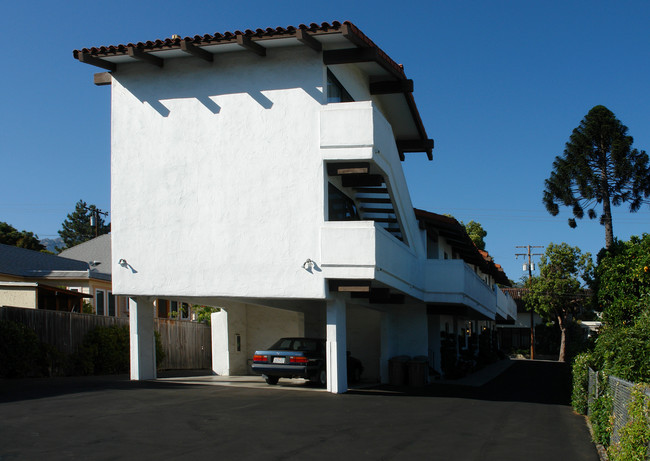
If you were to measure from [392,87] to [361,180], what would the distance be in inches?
140

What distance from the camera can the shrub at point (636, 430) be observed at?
7.12 m

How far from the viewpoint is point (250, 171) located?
1884 cm

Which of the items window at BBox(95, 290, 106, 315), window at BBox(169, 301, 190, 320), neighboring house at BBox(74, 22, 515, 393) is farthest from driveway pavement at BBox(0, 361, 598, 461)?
window at BBox(169, 301, 190, 320)

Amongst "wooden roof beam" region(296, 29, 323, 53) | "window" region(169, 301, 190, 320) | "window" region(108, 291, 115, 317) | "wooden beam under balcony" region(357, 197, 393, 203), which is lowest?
"window" region(169, 301, 190, 320)

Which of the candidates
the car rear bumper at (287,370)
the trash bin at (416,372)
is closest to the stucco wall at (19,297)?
the car rear bumper at (287,370)

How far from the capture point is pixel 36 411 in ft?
41.4

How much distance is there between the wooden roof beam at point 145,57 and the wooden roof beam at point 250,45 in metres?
2.82

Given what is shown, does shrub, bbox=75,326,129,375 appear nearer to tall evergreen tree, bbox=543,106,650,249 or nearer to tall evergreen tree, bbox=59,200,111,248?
tall evergreen tree, bbox=543,106,650,249

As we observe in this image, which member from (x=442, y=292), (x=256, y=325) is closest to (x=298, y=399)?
(x=442, y=292)

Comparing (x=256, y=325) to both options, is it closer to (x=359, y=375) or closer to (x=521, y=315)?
(x=359, y=375)

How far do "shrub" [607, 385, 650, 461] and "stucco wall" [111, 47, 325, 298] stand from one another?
10866 millimetres

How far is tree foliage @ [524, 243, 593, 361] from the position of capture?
52.4m

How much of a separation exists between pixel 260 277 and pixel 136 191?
430 cm

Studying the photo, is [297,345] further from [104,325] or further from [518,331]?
[518,331]
